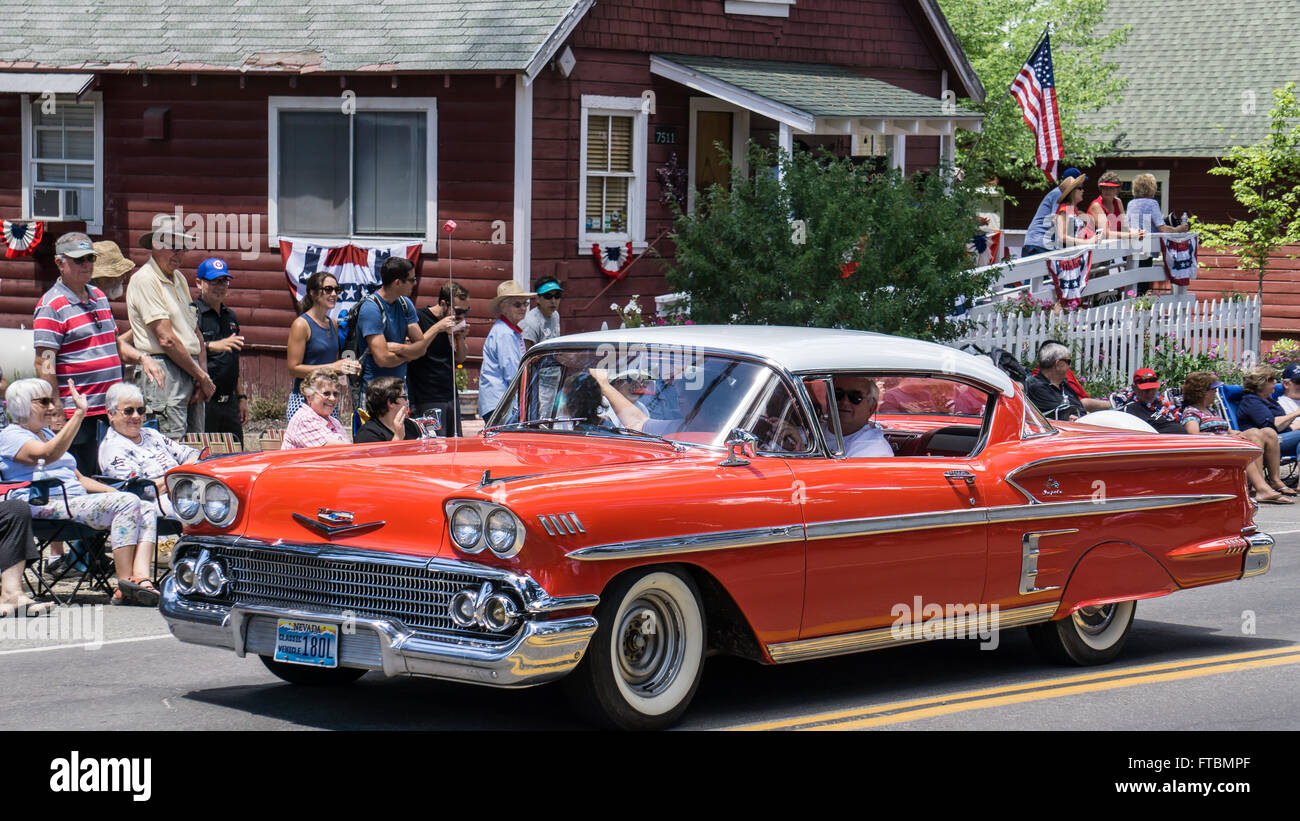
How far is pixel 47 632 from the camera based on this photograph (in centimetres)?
895

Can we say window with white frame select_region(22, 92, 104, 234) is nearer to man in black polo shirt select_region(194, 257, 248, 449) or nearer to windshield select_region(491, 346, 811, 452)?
man in black polo shirt select_region(194, 257, 248, 449)

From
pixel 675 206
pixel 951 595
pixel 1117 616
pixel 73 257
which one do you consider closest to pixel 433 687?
pixel 951 595

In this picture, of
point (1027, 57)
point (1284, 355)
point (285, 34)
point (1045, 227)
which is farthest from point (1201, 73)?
point (285, 34)

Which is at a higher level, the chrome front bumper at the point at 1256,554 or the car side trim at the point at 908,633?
the chrome front bumper at the point at 1256,554

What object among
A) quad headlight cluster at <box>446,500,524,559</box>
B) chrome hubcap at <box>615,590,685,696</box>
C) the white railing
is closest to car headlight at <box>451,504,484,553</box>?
quad headlight cluster at <box>446,500,524,559</box>

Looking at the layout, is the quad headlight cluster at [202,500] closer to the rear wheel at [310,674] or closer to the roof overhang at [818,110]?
the rear wheel at [310,674]

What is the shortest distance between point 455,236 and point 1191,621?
977 centimetres

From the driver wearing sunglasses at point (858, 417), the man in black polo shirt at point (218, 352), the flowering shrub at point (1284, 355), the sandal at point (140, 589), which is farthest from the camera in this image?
the flowering shrub at point (1284, 355)

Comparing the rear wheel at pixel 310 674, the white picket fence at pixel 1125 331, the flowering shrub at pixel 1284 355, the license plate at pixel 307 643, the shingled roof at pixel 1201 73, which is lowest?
the rear wheel at pixel 310 674

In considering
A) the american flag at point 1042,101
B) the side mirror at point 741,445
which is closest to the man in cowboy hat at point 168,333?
the side mirror at point 741,445

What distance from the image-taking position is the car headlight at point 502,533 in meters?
6.22

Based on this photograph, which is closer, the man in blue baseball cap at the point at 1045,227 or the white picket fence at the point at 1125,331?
the white picket fence at the point at 1125,331

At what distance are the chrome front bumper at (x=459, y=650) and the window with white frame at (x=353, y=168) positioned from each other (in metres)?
11.7

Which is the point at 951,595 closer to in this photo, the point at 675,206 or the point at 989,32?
the point at 675,206
